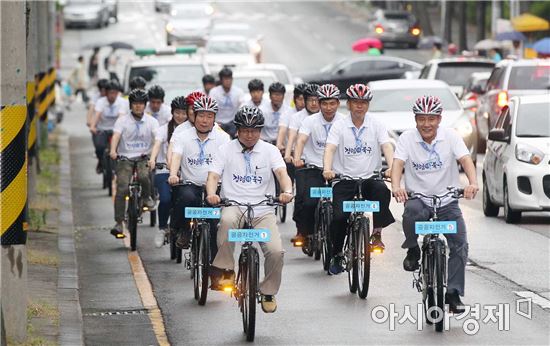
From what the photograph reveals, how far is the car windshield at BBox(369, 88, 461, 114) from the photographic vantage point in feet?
89.7

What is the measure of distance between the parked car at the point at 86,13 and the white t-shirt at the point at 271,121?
173 ft

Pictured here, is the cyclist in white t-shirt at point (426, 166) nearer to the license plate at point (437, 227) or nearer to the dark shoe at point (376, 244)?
the license plate at point (437, 227)

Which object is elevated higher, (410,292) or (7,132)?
(7,132)

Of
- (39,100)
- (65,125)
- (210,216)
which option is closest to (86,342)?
(210,216)

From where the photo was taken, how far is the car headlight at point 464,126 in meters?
27.0

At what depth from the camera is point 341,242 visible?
15.0 metres

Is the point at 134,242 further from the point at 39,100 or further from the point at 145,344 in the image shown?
the point at 39,100

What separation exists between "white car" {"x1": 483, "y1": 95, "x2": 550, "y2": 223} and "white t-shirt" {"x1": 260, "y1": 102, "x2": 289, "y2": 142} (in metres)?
2.89

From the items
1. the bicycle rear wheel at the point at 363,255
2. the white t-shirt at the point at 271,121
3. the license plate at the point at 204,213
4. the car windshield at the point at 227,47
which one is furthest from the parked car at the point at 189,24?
the license plate at the point at 204,213

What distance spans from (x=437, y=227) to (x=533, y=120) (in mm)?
8569

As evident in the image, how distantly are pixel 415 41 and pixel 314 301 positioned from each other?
5773 centimetres

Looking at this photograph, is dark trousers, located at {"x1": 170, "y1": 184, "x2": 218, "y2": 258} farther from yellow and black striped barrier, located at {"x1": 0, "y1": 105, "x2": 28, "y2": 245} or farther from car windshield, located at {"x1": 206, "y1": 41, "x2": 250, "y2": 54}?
car windshield, located at {"x1": 206, "y1": 41, "x2": 250, "y2": 54}

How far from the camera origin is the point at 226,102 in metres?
25.7

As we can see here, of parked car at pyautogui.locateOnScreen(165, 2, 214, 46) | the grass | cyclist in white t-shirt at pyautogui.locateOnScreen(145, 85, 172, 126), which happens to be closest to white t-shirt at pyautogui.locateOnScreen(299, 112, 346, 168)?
the grass
